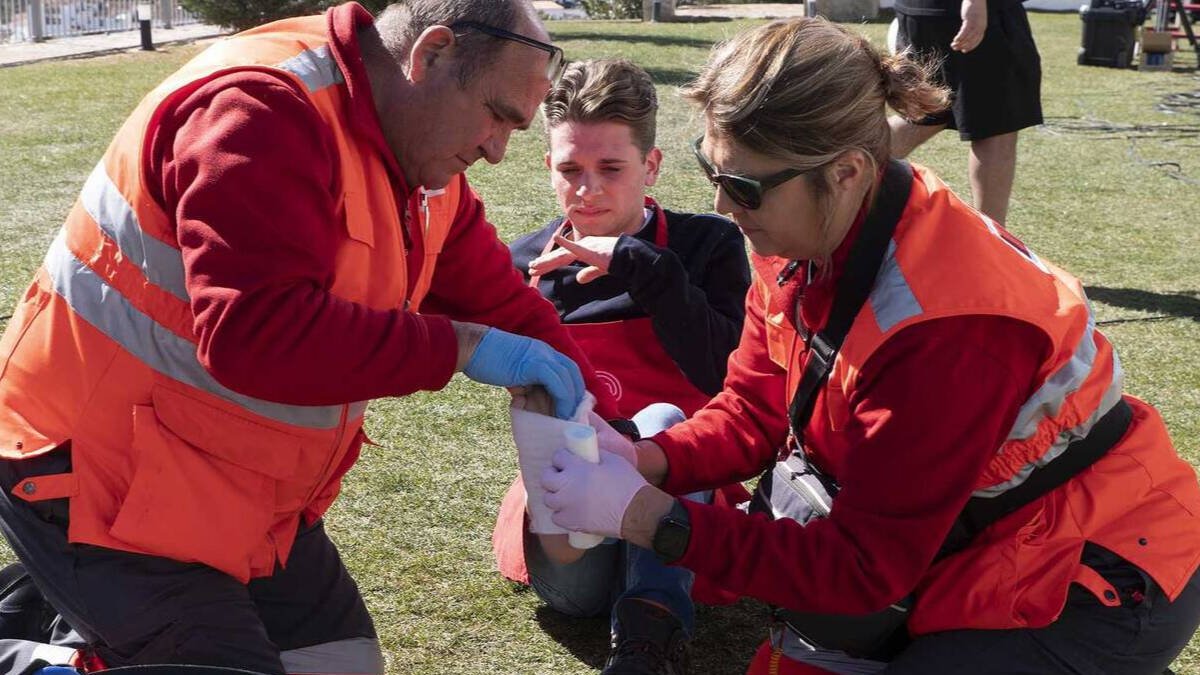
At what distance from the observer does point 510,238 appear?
640 centimetres

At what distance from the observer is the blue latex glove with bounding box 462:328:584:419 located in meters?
2.27

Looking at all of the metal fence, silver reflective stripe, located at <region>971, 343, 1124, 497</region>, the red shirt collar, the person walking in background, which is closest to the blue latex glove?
the red shirt collar

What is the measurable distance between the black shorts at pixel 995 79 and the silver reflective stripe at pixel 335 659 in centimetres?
385

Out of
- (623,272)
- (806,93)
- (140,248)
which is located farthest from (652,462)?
(140,248)

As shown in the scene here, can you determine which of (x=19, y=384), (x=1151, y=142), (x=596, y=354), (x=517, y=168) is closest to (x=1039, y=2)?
(x=1151, y=142)

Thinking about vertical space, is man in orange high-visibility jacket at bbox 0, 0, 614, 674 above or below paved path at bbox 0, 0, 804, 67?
above

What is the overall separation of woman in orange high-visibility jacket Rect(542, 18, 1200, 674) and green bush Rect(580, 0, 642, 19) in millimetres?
20157

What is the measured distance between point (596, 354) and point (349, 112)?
1.39 meters

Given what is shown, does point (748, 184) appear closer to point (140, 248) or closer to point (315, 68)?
point (315, 68)

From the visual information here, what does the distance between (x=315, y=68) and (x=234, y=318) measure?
0.48 m

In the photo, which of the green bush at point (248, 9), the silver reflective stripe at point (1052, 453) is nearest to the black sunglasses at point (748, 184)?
the silver reflective stripe at point (1052, 453)

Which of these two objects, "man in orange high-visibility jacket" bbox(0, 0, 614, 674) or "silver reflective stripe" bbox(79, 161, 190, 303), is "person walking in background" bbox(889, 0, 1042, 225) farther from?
"silver reflective stripe" bbox(79, 161, 190, 303)

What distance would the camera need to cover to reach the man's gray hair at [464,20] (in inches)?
84.9

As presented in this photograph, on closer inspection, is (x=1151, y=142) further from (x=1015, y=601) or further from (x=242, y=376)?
(x=242, y=376)
